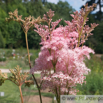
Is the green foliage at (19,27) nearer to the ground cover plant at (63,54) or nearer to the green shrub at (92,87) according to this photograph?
the green shrub at (92,87)

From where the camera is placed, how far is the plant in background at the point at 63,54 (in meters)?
0.63

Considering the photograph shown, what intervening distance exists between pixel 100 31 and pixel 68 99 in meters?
8.80

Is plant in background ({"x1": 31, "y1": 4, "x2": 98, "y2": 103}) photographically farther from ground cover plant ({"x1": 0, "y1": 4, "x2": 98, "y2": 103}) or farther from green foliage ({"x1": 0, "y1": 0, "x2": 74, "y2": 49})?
green foliage ({"x1": 0, "y1": 0, "x2": 74, "y2": 49})

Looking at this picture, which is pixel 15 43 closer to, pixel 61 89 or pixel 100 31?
pixel 100 31

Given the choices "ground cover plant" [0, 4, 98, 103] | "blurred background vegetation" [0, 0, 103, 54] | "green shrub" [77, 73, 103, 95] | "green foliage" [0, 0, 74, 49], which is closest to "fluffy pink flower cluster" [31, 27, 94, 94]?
"ground cover plant" [0, 4, 98, 103]

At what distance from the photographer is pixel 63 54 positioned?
2.07 ft

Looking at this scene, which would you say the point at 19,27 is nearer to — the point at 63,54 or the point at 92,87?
the point at 92,87

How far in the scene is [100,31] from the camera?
889 cm

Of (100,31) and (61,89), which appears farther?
(100,31)

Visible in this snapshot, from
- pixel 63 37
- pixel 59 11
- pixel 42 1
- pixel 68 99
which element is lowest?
pixel 68 99

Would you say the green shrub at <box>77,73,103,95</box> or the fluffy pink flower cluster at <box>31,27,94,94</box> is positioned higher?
the fluffy pink flower cluster at <box>31,27,94,94</box>

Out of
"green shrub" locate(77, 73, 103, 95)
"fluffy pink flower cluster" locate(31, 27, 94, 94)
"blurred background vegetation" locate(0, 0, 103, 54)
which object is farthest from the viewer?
"blurred background vegetation" locate(0, 0, 103, 54)

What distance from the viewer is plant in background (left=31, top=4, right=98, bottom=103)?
2.08ft

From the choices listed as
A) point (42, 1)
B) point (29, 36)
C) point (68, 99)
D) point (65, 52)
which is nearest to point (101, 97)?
point (68, 99)
